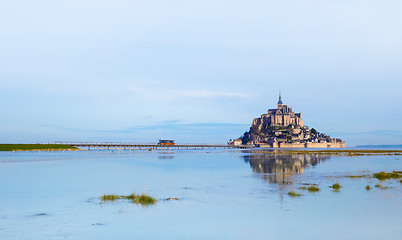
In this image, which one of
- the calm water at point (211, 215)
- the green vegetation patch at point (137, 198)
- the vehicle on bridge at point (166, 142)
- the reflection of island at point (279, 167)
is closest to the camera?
the calm water at point (211, 215)

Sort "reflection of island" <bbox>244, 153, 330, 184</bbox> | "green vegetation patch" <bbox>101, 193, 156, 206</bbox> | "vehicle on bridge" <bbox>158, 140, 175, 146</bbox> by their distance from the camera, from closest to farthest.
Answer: "green vegetation patch" <bbox>101, 193, 156, 206</bbox> < "reflection of island" <bbox>244, 153, 330, 184</bbox> < "vehicle on bridge" <bbox>158, 140, 175, 146</bbox>

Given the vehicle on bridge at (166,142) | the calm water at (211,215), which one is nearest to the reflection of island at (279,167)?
the calm water at (211,215)

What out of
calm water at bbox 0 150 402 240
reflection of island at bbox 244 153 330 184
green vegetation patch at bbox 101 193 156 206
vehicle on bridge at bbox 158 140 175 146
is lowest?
calm water at bbox 0 150 402 240

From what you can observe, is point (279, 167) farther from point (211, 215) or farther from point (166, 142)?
point (166, 142)

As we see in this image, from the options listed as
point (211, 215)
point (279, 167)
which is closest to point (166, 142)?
point (279, 167)

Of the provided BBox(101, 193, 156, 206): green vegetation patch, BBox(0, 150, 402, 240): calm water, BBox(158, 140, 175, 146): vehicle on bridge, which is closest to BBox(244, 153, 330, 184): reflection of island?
BBox(0, 150, 402, 240): calm water

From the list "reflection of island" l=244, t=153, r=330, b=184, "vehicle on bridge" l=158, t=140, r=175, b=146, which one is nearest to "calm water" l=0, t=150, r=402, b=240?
"reflection of island" l=244, t=153, r=330, b=184

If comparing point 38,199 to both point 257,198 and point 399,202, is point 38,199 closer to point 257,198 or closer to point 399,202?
point 257,198

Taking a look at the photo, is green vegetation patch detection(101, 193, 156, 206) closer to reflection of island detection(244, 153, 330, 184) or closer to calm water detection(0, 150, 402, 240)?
calm water detection(0, 150, 402, 240)

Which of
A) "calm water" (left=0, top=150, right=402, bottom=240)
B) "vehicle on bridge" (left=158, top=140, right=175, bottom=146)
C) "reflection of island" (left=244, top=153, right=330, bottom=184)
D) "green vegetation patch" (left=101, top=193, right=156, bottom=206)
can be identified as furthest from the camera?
"vehicle on bridge" (left=158, top=140, right=175, bottom=146)

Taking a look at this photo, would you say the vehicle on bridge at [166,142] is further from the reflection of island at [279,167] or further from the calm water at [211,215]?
the calm water at [211,215]

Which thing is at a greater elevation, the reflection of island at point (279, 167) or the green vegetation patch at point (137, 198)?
the reflection of island at point (279, 167)

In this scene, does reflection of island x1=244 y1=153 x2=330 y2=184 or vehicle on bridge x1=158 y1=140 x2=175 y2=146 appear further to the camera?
vehicle on bridge x1=158 y1=140 x2=175 y2=146

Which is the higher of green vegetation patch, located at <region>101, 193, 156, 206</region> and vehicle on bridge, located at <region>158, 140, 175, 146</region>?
vehicle on bridge, located at <region>158, 140, 175, 146</region>
